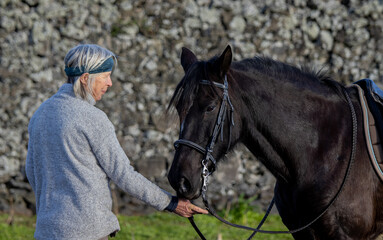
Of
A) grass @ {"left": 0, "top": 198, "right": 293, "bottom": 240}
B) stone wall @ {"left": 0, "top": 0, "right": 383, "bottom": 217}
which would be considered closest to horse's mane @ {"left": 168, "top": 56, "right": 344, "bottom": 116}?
grass @ {"left": 0, "top": 198, "right": 293, "bottom": 240}

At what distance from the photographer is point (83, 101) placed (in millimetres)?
2459

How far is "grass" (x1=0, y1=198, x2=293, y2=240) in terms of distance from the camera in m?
5.55

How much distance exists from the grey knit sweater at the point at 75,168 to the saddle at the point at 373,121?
1.54 meters

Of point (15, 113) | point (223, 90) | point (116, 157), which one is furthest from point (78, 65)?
point (15, 113)

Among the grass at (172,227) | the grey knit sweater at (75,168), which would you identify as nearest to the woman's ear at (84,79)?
the grey knit sweater at (75,168)

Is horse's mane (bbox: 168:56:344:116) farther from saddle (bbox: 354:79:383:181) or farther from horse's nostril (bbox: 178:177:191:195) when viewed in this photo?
horse's nostril (bbox: 178:177:191:195)

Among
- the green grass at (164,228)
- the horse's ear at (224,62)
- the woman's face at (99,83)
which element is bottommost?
the green grass at (164,228)

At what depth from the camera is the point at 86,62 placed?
8.09 feet

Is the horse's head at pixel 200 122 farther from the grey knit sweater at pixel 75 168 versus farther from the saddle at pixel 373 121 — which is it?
the saddle at pixel 373 121

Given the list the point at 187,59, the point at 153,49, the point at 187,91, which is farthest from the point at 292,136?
the point at 153,49

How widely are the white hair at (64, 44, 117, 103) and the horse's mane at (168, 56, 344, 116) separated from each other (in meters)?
0.51

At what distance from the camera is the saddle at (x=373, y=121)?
2.93 m

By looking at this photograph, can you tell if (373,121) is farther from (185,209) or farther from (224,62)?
(185,209)

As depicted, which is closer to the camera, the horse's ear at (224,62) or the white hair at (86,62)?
the white hair at (86,62)
